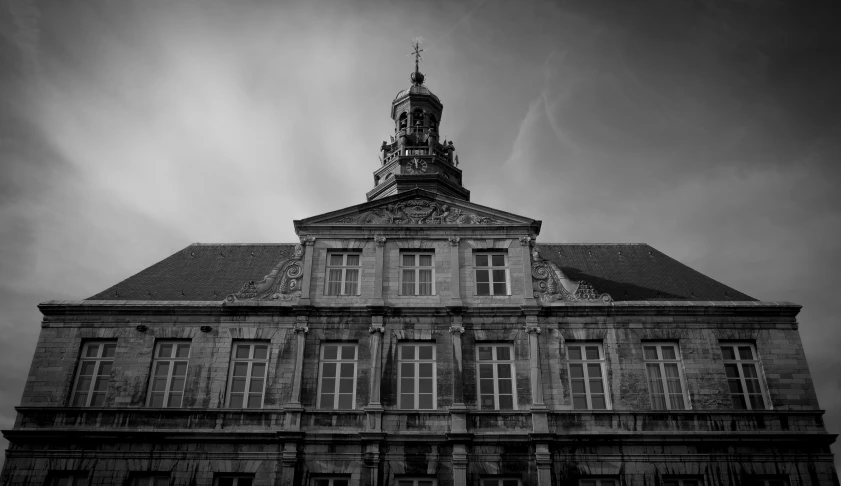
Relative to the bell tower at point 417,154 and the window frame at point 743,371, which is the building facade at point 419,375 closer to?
the window frame at point 743,371

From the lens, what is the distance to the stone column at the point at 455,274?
914 inches

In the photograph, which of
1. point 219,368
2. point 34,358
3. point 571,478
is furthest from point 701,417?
point 34,358

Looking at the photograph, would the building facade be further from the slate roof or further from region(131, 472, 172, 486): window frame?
the slate roof

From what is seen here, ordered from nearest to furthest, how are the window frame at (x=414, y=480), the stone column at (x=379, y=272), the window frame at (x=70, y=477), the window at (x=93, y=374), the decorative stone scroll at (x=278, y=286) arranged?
1. the window frame at (x=414, y=480)
2. the window frame at (x=70, y=477)
3. the window at (x=93, y=374)
4. the stone column at (x=379, y=272)
5. the decorative stone scroll at (x=278, y=286)

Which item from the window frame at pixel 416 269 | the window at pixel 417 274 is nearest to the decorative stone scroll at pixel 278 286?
the window frame at pixel 416 269

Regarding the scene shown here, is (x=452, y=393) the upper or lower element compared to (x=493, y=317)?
lower

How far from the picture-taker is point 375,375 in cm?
2208

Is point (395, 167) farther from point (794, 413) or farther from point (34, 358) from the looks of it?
point (794, 413)

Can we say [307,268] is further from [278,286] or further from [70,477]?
[70,477]

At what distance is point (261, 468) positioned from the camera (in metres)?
21.0

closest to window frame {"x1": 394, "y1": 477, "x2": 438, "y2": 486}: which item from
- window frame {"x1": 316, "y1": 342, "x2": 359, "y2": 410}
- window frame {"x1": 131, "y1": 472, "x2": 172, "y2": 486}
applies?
window frame {"x1": 316, "y1": 342, "x2": 359, "y2": 410}

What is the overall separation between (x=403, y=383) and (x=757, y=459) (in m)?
10.0

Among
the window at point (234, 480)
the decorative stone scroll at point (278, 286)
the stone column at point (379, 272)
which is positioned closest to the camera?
the window at point (234, 480)

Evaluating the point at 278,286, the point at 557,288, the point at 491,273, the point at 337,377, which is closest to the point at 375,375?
the point at 337,377
